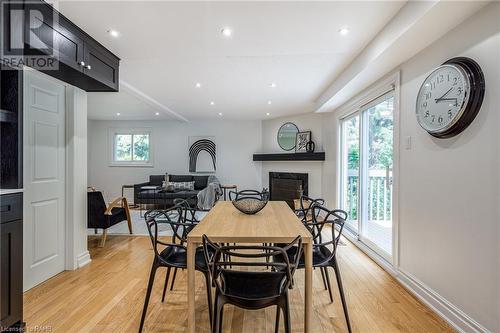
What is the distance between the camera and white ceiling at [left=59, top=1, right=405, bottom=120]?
190 centimetres

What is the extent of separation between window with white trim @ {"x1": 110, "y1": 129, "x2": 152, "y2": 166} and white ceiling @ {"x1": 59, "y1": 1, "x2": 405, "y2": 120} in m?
3.44

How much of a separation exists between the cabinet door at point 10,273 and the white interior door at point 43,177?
803 millimetres

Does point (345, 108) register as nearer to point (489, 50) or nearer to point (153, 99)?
point (489, 50)

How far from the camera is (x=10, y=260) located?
163cm

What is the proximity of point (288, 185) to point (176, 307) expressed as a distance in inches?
183

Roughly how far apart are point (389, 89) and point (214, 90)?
256cm

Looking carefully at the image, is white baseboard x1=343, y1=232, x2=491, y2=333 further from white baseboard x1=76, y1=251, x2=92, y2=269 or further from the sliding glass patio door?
white baseboard x1=76, y1=251, x2=92, y2=269

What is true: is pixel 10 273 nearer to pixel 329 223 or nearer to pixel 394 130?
pixel 329 223

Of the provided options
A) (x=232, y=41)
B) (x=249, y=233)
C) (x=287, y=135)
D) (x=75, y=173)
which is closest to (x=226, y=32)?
(x=232, y=41)

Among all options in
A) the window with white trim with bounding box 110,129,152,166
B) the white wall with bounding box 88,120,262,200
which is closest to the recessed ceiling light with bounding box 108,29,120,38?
the white wall with bounding box 88,120,262,200

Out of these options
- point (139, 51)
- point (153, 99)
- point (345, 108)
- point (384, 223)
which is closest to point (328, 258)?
point (384, 223)

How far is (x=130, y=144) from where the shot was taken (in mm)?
7480

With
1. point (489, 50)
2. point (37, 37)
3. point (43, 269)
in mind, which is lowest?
point (43, 269)

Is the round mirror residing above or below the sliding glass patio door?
above
